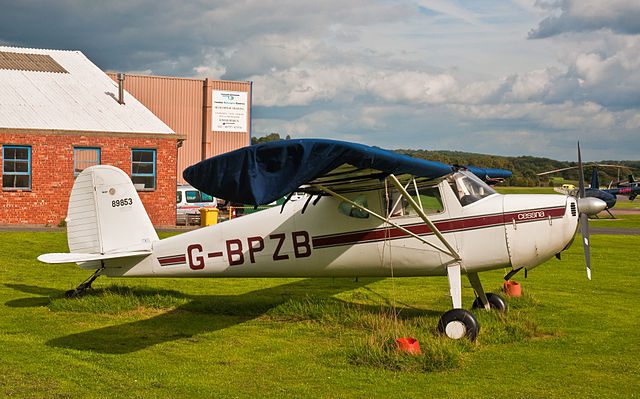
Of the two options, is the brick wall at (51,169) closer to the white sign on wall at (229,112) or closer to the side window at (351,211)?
the white sign on wall at (229,112)

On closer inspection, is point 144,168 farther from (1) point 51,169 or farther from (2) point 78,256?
(2) point 78,256

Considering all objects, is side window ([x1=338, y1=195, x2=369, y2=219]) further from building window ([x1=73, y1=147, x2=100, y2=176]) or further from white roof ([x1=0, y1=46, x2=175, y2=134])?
white roof ([x1=0, y1=46, x2=175, y2=134])

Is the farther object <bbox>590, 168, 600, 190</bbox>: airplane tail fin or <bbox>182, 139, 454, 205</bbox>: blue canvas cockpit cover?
<bbox>590, 168, 600, 190</bbox>: airplane tail fin

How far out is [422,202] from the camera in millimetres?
10023

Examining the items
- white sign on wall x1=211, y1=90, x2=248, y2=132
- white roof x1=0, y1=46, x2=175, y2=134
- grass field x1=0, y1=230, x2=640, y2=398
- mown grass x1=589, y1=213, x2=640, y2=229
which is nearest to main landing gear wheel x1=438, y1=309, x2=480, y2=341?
grass field x1=0, y1=230, x2=640, y2=398

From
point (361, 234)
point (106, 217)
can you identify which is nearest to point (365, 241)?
point (361, 234)

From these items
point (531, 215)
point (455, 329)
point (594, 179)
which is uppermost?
point (594, 179)

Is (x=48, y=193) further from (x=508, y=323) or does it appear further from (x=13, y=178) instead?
(x=508, y=323)

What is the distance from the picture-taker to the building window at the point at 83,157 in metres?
29.8

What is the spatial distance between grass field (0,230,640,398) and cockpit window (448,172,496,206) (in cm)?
188

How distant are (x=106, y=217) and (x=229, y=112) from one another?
122ft

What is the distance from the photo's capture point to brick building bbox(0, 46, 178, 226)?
94.6 feet

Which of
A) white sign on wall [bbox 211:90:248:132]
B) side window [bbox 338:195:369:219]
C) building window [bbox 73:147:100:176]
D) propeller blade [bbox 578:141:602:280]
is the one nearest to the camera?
propeller blade [bbox 578:141:602:280]

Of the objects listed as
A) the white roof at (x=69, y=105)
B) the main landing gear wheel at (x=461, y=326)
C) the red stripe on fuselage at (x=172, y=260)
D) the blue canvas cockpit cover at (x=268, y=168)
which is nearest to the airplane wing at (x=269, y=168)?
the blue canvas cockpit cover at (x=268, y=168)
